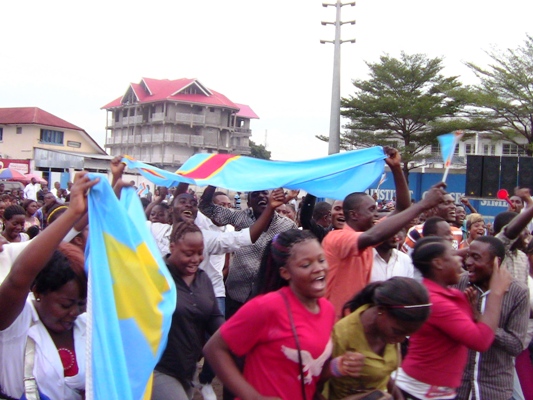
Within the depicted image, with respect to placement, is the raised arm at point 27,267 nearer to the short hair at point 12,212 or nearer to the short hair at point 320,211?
the short hair at point 320,211

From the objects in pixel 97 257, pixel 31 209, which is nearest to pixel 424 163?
pixel 31 209

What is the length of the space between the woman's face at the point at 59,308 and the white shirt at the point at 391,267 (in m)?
2.14

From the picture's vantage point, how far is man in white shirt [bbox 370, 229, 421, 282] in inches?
169

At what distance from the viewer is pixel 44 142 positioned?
4819 cm

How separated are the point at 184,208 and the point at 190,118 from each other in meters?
52.0

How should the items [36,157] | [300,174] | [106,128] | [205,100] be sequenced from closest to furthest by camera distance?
1. [300,174]
2. [36,157]
3. [205,100]
4. [106,128]

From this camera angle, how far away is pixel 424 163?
3072 cm

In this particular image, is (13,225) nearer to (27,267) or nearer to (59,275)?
(59,275)

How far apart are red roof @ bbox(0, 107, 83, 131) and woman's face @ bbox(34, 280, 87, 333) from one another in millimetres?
48378

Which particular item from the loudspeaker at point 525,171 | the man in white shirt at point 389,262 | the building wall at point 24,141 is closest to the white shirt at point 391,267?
the man in white shirt at point 389,262

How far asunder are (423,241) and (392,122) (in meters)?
27.6

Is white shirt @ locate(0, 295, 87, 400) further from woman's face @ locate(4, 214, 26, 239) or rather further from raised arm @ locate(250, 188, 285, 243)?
woman's face @ locate(4, 214, 26, 239)

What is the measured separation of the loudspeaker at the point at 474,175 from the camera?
13555 millimetres

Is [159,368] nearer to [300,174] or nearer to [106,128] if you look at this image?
[300,174]
